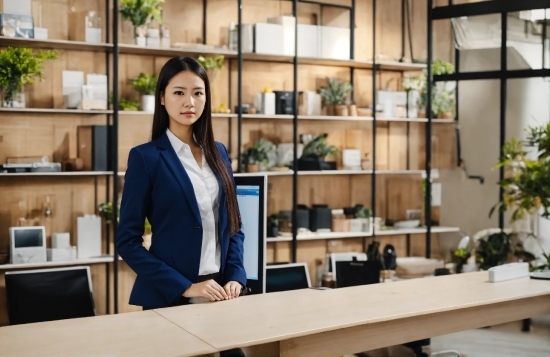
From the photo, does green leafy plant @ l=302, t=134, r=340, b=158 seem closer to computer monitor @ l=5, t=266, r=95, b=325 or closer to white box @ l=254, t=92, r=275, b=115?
white box @ l=254, t=92, r=275, b=115

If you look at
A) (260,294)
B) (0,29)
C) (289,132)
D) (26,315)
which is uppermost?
(0,29)

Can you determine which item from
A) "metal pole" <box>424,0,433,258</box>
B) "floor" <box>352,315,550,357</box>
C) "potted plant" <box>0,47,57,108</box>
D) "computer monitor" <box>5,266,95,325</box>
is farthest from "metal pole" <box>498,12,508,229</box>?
"potted plant" <box>0,47,57,108</box>

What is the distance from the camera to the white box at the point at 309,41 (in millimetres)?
6949

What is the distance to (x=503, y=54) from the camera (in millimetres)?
7113

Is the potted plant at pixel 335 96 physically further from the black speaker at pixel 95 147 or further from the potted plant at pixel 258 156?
the black speaker at pixel 95 147

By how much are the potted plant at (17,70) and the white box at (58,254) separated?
111cm

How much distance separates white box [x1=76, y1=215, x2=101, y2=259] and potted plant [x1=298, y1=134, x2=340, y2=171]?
1926mm

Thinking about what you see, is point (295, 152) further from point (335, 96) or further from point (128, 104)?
point (128, 104)

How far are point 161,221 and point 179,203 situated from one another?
103 mm

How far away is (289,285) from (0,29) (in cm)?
280

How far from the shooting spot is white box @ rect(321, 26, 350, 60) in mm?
7109

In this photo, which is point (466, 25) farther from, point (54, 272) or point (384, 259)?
point (54, 272)

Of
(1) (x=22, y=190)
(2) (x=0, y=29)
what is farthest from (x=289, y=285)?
(2) (x=0, y=29)

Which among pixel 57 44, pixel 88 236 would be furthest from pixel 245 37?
pixel 88 236
